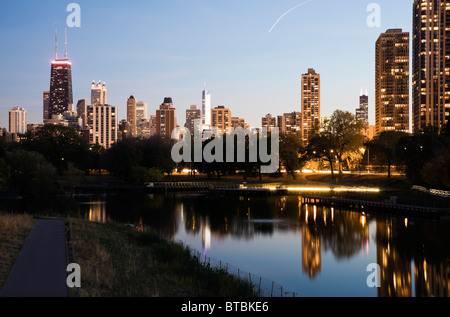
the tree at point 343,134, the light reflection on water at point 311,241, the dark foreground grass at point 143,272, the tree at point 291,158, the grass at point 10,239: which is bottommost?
the light reflection on water at point 311,241

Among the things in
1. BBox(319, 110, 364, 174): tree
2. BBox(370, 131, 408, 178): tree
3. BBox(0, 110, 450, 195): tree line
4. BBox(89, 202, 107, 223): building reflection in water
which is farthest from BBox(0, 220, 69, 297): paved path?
BBox(370, 131, 408, 178): tree

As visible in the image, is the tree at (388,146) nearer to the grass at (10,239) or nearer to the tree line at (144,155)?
the tree line at (144,155)

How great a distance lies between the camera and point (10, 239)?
29.7 metres

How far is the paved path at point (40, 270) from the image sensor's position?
727 inches

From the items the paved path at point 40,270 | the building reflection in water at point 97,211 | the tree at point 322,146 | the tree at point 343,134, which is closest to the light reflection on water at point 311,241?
the building reflection in water at point 97,211

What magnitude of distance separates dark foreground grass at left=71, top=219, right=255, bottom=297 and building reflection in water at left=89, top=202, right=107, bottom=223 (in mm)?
23607

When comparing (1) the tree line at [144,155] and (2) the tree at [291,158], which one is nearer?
(1) the tree line at [144,155]

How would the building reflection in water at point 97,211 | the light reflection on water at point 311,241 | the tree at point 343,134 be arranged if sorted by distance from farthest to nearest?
the tree at point 343,134
the building reflection in water at point 97,211
the light reflection on water at point 311,241

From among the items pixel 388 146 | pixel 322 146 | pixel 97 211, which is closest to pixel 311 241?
pixel 97 211

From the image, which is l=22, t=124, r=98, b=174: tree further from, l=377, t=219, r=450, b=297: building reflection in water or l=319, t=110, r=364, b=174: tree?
l=377, t=219, r=450, b=297: building reflection in water

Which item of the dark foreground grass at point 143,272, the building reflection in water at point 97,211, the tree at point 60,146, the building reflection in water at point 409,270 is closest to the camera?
the dark foreground grass at point 143,272

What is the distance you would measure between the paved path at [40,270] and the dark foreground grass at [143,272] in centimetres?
97

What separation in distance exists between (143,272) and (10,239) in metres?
10.5

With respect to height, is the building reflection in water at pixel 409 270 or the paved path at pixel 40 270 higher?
the paved path at pixel 40 270
